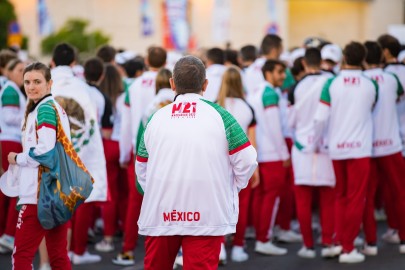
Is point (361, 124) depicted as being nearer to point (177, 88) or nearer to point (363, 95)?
point (363, 95)

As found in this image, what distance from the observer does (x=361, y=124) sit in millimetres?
9305

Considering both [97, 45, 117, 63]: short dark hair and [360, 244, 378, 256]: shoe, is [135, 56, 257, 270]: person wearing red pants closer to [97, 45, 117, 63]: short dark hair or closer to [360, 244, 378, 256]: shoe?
[360, 244, 378, 256]: shoe

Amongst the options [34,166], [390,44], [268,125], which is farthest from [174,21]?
[34,166]

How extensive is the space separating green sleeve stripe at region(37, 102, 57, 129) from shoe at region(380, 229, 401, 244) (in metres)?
5.22

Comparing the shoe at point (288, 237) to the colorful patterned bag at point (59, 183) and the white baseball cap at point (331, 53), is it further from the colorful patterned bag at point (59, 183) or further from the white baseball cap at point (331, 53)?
the colorful patterned bag at point (59, 183)

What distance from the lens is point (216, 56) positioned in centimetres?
1061

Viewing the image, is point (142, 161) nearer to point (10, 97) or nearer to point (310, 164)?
point (310, 164)

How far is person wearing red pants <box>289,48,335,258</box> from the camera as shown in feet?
32.0

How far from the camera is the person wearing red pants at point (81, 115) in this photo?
8672 mm

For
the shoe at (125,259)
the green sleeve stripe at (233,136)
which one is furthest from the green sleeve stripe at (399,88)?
the green sleeve stripe at (233,136)

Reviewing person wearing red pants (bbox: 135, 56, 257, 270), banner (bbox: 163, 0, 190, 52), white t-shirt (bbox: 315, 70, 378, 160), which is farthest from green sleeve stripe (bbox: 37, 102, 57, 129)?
banner (bbox: 163, 0, 190, 52)

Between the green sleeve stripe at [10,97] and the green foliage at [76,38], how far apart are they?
22.4m

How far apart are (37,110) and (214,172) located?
5.55 feet

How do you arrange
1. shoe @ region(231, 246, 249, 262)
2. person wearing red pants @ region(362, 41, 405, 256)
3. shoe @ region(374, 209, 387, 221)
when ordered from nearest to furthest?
person wearing red pants @ region(362, 41, 405, 256)
shoe @ region(231, 246, 249, 262)
shoe @ region(374, 209, 387, 221)
